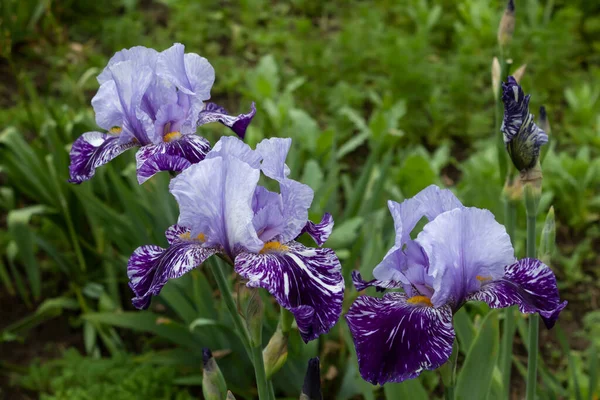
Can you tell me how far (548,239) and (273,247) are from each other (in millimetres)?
605

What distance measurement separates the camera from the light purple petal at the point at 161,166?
3.62 feet

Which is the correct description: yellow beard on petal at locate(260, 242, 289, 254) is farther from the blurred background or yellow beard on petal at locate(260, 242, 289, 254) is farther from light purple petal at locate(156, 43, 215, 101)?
the blurred background

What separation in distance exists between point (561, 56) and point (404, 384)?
2.83 m

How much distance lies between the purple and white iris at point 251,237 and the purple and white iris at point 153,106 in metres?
0.16

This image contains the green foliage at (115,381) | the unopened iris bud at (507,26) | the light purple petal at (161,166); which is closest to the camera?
the light purple petal at (161,166)

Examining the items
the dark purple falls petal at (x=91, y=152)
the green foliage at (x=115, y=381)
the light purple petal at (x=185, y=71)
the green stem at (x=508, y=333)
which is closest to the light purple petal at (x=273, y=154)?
the light purple petal at (x=185, y=71)

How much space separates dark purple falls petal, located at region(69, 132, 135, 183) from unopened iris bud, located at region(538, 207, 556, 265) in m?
0.81

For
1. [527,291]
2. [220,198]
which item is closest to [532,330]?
[527,291]

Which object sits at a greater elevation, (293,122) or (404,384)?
(404,384)

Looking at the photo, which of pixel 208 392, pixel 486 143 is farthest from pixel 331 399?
pixel 486 143

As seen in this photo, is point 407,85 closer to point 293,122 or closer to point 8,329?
point 293,122

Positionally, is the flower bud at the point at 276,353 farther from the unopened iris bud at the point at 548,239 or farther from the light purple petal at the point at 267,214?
the unopened iris bud at the point at 548,239

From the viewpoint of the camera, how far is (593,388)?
194cm

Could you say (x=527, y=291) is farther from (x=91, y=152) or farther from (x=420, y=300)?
(x=91, y=152)
